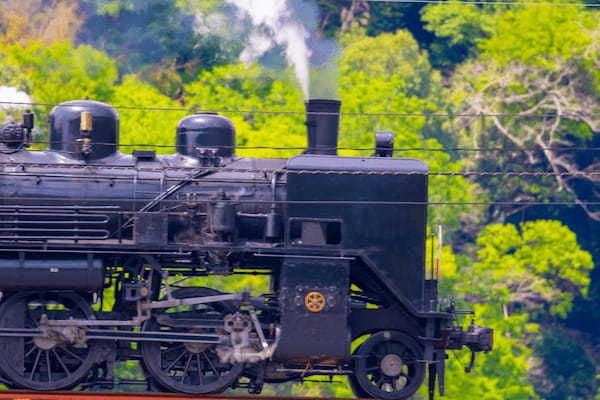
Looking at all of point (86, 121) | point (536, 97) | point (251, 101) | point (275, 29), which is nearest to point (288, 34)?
point (275, 29)

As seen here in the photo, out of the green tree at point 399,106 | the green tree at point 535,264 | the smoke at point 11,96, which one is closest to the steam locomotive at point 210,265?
the smoke at point 11,96

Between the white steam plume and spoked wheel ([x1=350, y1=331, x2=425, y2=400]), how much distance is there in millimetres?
8548

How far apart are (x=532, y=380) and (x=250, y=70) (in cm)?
1804

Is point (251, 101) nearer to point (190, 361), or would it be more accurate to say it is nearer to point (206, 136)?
point (206, 136)

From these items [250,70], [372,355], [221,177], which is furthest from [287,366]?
[250,70]

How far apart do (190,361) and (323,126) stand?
152 inches

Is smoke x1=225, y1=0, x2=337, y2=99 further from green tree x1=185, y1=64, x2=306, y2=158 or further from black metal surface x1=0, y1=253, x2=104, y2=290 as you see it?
black metal surface x1=0, y1=253, x2=104, y2=290

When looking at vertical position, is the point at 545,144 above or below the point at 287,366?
above

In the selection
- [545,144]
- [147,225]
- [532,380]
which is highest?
[545,144]

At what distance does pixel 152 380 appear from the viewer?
70.9 feet

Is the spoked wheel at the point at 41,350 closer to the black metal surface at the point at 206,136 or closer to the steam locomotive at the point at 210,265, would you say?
the steam locomotive at the point at 210,265

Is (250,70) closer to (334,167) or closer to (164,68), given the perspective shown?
(164,68)

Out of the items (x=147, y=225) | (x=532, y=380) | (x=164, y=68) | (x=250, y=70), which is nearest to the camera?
(x=147, y=225)

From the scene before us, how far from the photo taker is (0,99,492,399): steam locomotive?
21141 millimetres
